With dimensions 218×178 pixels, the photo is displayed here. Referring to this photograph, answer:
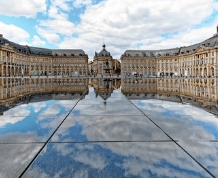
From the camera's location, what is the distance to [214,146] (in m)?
3.60

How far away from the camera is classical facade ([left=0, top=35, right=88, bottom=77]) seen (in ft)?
293

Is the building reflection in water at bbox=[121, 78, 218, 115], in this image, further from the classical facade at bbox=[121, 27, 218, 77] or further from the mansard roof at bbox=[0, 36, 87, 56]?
the mansard roof at bbox=[0, 36, 87, 56]

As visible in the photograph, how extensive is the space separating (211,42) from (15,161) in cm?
8539

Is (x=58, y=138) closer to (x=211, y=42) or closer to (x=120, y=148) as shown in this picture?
(x=120, y=148)

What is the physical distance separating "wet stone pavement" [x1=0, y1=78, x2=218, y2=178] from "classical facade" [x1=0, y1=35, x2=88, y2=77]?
8496cm

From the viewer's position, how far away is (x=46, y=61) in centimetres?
11188

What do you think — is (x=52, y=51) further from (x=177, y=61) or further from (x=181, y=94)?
(x=181, y=94)

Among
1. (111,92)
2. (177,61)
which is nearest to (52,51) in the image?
(177,61)

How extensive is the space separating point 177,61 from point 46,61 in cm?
7579

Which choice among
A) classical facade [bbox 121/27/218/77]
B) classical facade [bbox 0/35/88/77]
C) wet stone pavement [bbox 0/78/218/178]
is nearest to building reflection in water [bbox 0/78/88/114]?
wet stone pavement [bbox 0/78/218/178]

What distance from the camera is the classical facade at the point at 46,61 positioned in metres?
89.4

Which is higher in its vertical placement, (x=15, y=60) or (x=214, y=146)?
(x=15, y=60)

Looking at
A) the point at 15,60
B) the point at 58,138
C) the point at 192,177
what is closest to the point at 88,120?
the point at 58,138

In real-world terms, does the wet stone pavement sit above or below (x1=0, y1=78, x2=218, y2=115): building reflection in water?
below
